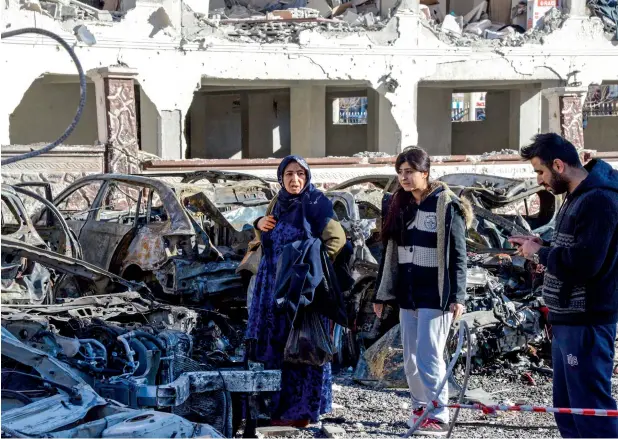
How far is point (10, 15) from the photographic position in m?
19.4

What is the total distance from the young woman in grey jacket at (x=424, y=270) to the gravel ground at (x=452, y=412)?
406mm

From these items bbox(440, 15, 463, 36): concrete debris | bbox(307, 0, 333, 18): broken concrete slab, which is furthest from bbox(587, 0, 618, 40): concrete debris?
bbox(307, 0, 333, 18): broken concrete slab

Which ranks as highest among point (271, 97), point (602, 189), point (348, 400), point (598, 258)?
point (271, 97)

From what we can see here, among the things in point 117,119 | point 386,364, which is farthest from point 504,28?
point 386,364

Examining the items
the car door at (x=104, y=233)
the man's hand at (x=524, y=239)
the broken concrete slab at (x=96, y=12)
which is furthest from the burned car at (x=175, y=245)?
the broken concrete slab at (x=96, y=12)

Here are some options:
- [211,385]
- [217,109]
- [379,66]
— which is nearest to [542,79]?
[379,66]

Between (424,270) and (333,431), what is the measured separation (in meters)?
1.21

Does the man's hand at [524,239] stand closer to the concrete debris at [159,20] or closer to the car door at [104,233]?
the car door at [104,233]

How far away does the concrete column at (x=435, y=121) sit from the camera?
91.9 feet

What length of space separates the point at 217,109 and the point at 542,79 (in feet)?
31.7

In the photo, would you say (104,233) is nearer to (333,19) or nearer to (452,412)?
(452,412)

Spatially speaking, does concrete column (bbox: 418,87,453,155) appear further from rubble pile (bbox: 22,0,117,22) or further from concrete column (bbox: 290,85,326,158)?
rubble pile (bbox: 22,0,117,22)

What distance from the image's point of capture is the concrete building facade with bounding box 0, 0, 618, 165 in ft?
65.8

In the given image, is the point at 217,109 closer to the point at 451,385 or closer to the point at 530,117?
the point at 530,117
